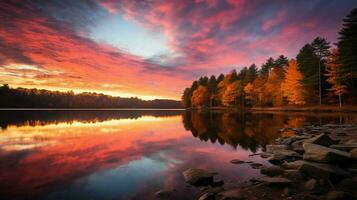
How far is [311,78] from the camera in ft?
153

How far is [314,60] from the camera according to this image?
47.9m

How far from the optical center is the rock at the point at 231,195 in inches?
216

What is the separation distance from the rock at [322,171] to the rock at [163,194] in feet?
14.2

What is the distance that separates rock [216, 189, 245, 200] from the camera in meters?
5.50

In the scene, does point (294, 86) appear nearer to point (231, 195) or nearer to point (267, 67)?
point (267, 67)

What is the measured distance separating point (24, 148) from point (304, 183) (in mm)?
15344

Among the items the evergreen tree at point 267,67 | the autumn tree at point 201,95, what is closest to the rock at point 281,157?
the evergreen tree at point 267,67

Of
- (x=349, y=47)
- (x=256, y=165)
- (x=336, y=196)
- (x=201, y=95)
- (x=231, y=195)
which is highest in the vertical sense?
(x=349, y=47)

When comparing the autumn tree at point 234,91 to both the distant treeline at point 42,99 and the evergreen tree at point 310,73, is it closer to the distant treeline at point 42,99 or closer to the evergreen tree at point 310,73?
the evergreen tree at point 310,73

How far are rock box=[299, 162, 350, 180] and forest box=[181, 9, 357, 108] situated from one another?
41.4 metres

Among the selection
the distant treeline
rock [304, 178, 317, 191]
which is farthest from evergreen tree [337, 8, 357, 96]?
the distant treeline

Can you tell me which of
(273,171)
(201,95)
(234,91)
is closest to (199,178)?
(273,171)

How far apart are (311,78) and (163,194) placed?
50.9 metres

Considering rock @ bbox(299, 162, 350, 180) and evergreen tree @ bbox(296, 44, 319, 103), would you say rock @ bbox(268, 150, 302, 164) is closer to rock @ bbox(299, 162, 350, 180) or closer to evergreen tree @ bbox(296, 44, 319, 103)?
rock @ bbox(299, 162, 350, 180)
